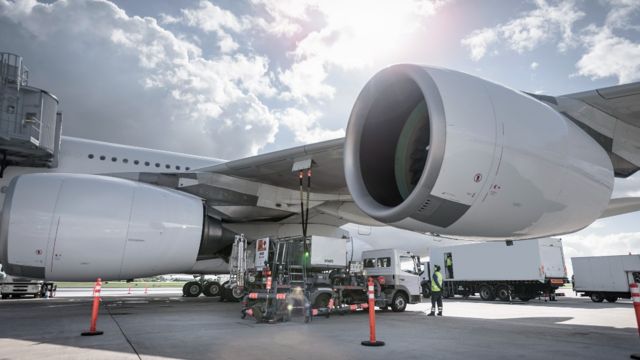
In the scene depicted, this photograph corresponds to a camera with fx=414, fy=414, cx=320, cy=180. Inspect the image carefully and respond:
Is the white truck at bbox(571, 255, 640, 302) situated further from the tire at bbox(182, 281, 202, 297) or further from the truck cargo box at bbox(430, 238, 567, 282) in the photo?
the tire at bbox(182, 281, 202, 297)

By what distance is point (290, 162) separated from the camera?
8.38 m

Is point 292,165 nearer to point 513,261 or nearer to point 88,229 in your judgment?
point 88,229

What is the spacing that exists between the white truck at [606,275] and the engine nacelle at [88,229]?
53.2 feet

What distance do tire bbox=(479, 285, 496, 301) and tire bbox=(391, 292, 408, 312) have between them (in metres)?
7.82

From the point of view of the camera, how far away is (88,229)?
277 inches

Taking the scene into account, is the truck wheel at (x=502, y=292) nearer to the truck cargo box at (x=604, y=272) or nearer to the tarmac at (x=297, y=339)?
the truck cargo box at (x=604, y=272)

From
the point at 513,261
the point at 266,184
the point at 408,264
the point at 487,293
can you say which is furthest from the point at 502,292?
the point at 266,184

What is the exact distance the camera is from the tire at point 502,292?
16.1m

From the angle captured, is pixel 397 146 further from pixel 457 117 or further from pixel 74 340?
pixel 74 340

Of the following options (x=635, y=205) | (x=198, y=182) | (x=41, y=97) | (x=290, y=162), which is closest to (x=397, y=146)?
(x=635, y=205)

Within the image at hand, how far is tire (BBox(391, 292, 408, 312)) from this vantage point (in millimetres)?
10312

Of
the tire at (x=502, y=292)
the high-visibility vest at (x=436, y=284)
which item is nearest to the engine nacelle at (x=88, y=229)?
the high-visibility vest at (x=436, y=284)

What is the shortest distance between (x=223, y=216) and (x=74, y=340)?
4980mm

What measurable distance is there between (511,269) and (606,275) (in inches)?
151
